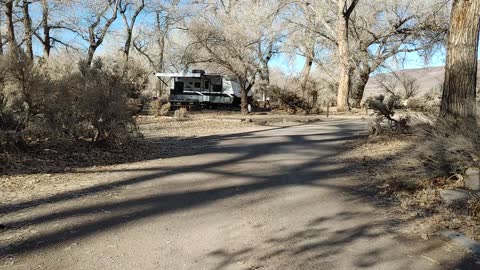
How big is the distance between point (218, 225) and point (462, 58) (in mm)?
5498

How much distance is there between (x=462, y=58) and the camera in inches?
300

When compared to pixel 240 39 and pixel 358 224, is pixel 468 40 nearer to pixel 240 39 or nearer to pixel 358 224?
pixel 358 224

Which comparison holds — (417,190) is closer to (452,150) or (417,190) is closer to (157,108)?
(452,150)

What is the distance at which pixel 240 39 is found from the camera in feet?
72.9

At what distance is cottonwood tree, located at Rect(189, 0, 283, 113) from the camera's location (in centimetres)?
2239

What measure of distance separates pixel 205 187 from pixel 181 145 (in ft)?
16.0

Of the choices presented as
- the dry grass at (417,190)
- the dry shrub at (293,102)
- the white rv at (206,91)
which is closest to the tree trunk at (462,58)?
the dry grass at (417,190)

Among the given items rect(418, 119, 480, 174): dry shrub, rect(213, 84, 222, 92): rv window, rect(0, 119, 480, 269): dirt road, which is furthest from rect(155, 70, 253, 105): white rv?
rect(418, 119, 480, 174): dry shrub

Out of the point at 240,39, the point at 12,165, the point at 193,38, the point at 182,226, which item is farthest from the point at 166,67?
the point at 182,226

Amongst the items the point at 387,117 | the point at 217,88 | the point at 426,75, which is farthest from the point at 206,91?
the point at 387,117

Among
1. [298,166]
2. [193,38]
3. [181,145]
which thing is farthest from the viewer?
[193,38]

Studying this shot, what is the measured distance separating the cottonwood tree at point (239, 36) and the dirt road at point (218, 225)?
15335 millimetres

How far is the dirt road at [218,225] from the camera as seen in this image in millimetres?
3920

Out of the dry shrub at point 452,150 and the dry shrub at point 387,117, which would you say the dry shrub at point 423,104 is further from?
the dry shrub at point 452,150
